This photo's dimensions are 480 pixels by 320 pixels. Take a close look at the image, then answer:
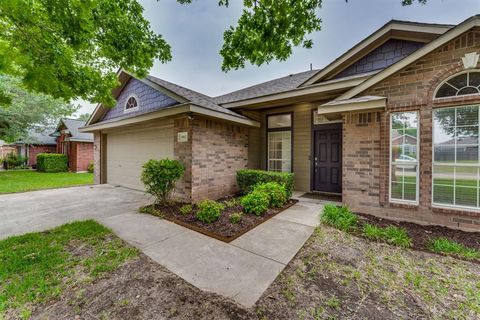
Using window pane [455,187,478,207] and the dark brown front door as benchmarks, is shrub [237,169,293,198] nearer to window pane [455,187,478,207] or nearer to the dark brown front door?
the dark brown front door

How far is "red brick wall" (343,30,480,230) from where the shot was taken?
12.7 feet

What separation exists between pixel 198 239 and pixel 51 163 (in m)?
19.0

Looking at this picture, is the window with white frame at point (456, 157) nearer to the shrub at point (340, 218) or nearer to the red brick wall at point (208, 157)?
the shrub at point (340, 218)

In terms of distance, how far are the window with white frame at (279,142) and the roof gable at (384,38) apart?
5.96 ft

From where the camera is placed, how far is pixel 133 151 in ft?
27.8

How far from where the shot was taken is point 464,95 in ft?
12.5

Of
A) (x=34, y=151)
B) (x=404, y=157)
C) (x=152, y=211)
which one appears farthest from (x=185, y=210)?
(x=34, y=151)

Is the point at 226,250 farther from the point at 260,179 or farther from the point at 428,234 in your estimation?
the point at 428,234

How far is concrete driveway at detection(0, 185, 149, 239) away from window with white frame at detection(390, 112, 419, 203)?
6.86m

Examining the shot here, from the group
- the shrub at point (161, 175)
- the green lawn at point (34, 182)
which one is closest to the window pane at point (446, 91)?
the shrub at point (161, 175)

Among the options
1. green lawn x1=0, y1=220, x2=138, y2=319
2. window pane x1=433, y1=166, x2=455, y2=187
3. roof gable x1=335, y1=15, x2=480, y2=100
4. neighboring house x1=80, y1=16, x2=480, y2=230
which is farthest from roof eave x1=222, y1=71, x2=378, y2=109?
green lawn x1=0, y1=220, x2=138, y2=319

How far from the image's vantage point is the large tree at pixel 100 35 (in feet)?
12.7

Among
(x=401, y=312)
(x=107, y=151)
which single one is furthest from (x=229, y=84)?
(x=401, y=312)

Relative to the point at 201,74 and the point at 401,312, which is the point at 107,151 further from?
the point at 401,312
